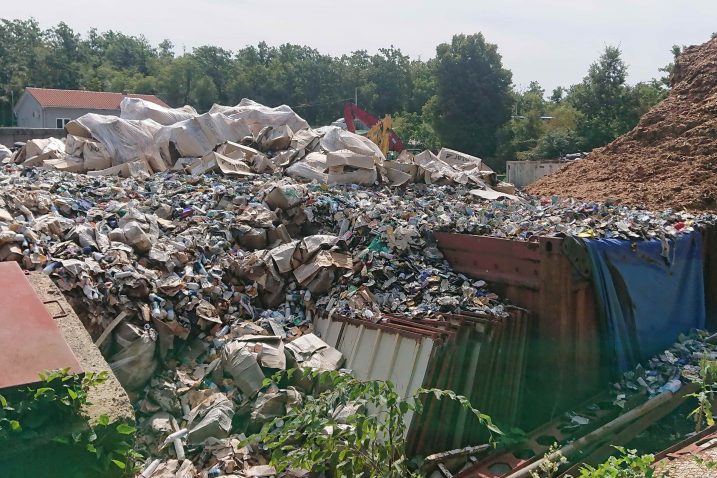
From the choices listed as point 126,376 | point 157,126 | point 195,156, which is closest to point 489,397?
point 126,376

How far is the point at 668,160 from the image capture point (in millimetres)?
8211

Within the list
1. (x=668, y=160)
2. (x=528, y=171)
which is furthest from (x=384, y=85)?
(x=668, y=160)

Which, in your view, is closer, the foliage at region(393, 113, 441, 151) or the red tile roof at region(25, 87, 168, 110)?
the foliage at region(393, 113, 441, 151)

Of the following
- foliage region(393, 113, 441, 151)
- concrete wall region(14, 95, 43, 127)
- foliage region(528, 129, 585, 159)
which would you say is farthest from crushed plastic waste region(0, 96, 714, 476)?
concrete wall region(14, 95, 43, 127)

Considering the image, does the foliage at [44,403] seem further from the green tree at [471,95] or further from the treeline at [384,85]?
the green tree at [471,95]

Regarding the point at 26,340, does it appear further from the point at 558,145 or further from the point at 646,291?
the point at 558,145

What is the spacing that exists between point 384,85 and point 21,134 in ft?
91.7

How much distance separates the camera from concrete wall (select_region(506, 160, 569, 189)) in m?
13.8

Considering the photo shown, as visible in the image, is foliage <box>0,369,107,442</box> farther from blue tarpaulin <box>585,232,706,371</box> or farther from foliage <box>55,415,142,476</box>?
blue tarpaulin <box>585,232,706,371</box>

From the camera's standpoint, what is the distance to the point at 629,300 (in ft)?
15.5

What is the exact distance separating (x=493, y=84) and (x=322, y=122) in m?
12.3

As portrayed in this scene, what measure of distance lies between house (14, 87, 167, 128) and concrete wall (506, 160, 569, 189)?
783 inches

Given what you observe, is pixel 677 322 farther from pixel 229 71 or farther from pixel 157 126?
pixel 229 71

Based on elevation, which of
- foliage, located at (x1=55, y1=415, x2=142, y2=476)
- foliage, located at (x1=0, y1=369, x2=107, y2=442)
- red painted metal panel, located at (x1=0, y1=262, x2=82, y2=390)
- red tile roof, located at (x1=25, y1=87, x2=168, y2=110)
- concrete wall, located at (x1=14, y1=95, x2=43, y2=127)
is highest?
red painted metal panel, located at (x1=0, y1=262, x2=82, y2=390)
